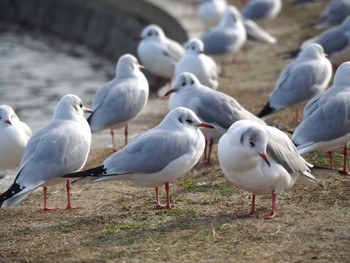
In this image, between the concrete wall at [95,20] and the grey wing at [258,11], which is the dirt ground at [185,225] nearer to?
the grey wing at [258,11]

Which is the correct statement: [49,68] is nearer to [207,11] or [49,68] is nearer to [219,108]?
[207,11]

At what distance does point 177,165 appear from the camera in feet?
25.6

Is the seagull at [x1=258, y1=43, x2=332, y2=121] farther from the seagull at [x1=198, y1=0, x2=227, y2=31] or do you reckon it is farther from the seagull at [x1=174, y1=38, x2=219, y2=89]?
the seagull at [x1=198, y1=0, x2=227, y2=31]

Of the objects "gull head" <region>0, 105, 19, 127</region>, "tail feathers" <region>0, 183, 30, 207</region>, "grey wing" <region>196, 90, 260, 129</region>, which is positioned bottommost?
"tail feathers" <region>0, 183, 30, 207</region>

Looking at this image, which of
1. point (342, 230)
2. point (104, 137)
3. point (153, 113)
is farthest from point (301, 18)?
point (342, 230)

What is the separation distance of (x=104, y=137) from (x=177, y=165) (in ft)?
12.1

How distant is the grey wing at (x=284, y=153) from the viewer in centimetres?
749

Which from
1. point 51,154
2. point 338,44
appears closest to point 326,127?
point 51,154

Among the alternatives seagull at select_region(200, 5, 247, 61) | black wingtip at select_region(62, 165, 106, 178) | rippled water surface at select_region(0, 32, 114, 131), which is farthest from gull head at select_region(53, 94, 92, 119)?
seagull at select_region(200, 5, 247, 61)

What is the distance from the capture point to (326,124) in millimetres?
8508

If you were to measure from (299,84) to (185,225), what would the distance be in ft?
12.3

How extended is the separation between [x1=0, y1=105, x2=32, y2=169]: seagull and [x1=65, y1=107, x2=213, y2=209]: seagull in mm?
1199

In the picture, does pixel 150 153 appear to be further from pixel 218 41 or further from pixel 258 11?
pixel 258 11

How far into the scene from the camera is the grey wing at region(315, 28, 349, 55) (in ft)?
42.5
